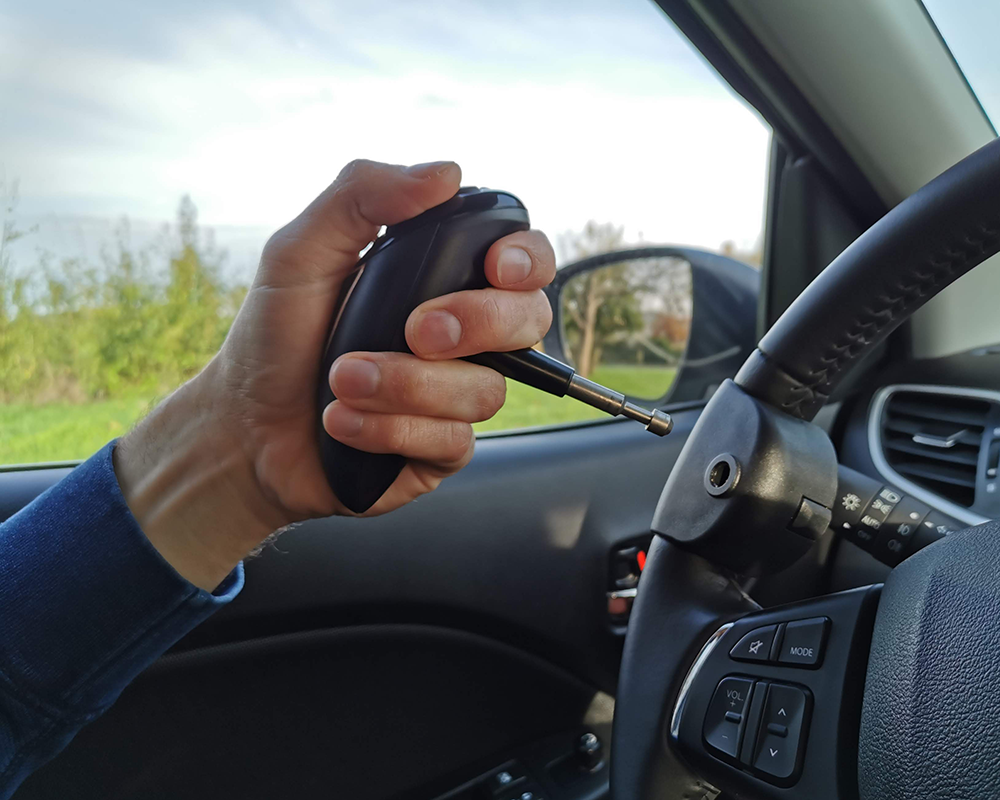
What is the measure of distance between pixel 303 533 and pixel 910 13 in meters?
1.16

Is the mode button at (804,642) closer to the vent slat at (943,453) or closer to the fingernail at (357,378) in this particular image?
the fingernail at (357,378)

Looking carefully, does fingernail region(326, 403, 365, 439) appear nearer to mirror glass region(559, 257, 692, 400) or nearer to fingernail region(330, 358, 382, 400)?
fingernail region(330, 358, 382, 400)

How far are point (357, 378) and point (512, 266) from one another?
159mm

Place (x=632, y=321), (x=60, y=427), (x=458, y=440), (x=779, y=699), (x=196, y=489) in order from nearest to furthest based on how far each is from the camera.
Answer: (x=779, y=699)
(x=458, y=440)
(x=196, y=489)
(x=60, y=427)
(x=632, y=321)

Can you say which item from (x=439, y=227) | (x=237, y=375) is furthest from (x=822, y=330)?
(x=237, y=375)

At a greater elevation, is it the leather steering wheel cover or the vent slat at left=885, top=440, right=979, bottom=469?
the leather steering wheel cover

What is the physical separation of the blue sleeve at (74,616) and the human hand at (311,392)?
0.04 meters

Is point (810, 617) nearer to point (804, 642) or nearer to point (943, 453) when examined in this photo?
point (804, 642)

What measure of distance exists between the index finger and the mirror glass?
3.33ft

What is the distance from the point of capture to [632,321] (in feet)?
5.91

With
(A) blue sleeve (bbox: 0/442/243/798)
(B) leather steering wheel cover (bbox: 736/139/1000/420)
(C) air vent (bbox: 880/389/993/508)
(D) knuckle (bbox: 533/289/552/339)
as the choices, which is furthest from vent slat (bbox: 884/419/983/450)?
(A) blue sleeve (bbox: 0/442/243/798)

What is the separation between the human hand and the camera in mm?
668

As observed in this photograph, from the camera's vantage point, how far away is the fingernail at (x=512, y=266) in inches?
26.3

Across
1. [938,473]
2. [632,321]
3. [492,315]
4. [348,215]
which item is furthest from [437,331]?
[632,321]
